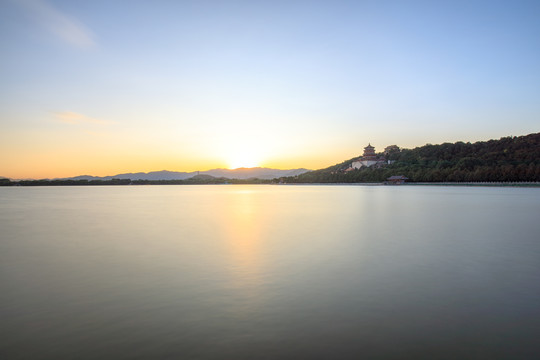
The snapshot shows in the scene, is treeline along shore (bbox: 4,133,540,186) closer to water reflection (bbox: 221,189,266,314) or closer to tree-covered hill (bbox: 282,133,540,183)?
tree-covered hill (bbox: 282,133,540,183)

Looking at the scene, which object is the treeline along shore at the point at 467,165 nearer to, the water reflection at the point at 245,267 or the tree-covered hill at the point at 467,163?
the tree-covered hill at the point at 467,163


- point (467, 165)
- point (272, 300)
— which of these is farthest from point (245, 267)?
point (467, 165)

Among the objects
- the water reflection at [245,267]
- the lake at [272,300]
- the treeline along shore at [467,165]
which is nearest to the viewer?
the lake at [272,300]

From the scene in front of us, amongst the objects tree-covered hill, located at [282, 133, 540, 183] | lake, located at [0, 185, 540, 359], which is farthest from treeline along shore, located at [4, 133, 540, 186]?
lake, located at [0, 185, 540, 359]

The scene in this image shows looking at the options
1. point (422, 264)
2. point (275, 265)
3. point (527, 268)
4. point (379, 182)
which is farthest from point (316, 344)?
point (379, 182)

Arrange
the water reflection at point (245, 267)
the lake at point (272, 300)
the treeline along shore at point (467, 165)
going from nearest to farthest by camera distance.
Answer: the lake at point (272, 300)
the water reflection at point (245, 267)
the treeline along shore at point (467, 165)

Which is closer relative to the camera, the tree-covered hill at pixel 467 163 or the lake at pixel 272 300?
the lake at pixel 272 300

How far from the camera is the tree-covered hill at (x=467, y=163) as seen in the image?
77938 millimetres

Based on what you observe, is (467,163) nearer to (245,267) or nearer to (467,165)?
(467,165)

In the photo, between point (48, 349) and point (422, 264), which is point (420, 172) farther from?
point (48, 349)

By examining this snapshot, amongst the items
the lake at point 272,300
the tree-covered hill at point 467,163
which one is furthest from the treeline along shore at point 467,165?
the lake at point 272,300

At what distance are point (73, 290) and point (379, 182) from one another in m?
120

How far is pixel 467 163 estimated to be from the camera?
98562 millimetres

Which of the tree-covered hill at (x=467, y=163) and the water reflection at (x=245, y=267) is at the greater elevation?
the tree-covered hill at (x=467, y=163)
